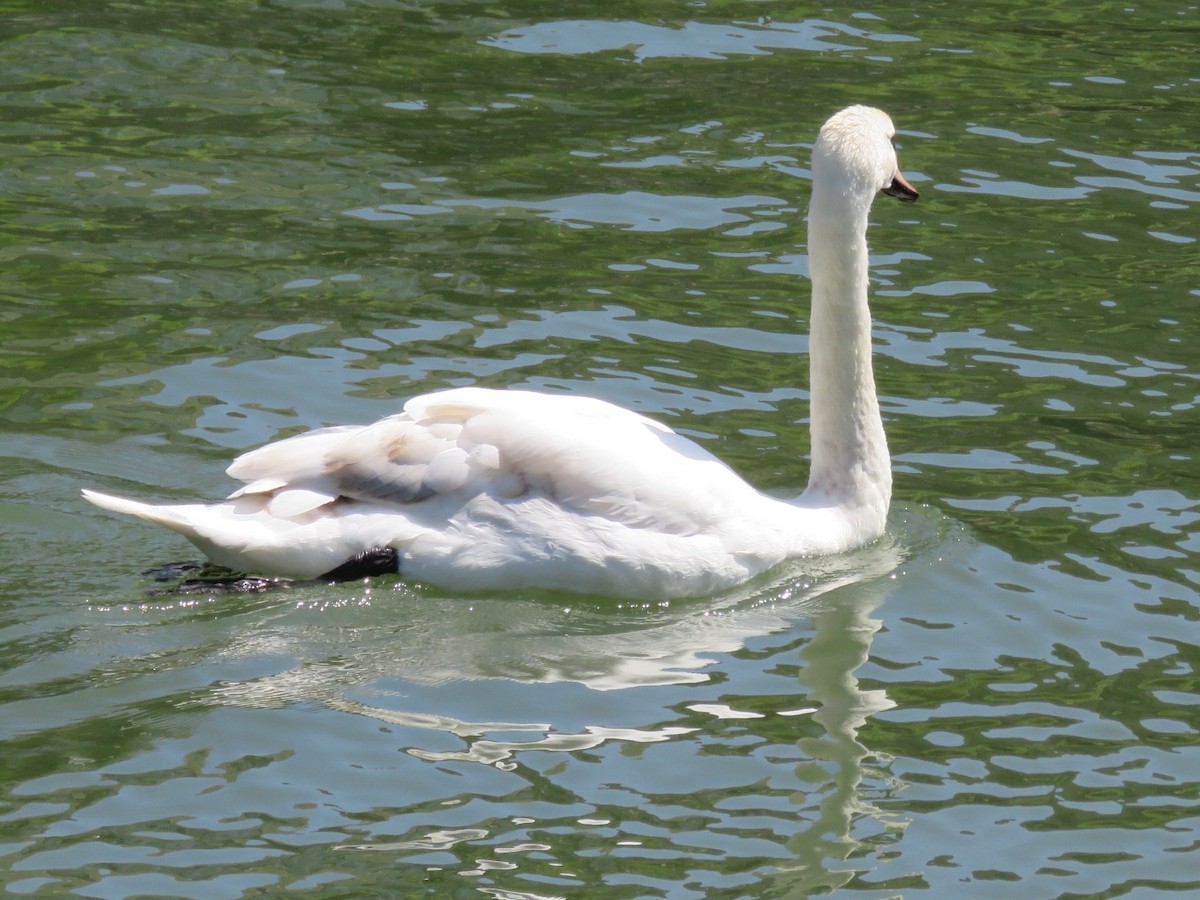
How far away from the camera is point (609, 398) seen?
971 centimetres

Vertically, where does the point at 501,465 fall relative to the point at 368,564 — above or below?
above

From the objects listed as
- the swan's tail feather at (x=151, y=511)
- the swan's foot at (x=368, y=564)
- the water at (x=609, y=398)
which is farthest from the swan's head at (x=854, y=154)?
the swan's tail feather at (x=151, y=511)

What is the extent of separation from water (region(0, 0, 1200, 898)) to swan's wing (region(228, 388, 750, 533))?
417 millimetres

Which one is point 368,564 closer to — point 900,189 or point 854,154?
point 854,154

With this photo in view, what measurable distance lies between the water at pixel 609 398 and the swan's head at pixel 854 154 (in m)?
1.58

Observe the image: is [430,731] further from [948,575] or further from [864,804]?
[948,575]

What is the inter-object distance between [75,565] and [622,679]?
2.43m

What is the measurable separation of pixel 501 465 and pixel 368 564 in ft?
2.09

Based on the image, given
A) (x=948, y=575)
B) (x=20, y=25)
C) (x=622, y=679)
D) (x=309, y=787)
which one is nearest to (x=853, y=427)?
(x=948, y=575)

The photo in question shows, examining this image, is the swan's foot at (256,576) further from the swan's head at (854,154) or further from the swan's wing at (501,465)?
the swan's head at (854,154)

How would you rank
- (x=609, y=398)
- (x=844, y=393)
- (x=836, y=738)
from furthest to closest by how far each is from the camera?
(x=609, y=398)
(x=844, y=393)
(x=836, y=738)

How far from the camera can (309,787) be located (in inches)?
242

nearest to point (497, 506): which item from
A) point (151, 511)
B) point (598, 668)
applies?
point (598, 668)

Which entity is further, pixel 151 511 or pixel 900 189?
pixel 900 189
